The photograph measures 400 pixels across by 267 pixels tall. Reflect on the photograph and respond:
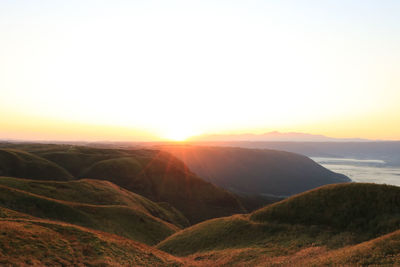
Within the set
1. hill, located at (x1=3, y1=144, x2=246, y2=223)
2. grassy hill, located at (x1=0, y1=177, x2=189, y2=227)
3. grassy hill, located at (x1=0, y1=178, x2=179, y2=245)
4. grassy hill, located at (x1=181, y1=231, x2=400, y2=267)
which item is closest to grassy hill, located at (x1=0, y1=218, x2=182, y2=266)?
grassy hill, located at (x1=181, y1=231, x2=400, y2=267)

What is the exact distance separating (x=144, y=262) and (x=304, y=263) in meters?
16.5

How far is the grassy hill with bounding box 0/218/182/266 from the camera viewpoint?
69.6ft

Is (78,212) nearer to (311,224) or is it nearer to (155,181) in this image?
(311,224)

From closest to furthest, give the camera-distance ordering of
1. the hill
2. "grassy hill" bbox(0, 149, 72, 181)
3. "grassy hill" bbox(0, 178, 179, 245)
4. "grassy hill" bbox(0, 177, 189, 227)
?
"grassy hill" bbox(0, 178, 179, 245), "grassy hill" bbox(0, 177, 189, 227), "grassy hill" bbox(0, 149, 72, 181), the hill

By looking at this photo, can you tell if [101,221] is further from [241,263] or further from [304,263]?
[304,263]

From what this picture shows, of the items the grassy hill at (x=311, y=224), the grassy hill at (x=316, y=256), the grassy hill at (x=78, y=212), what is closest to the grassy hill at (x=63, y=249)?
the grassy hill at (x=316, y=256)

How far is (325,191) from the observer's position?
42.9 m

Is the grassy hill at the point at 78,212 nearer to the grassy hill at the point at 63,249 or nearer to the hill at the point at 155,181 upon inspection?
the grassy hill at the point at 63,249

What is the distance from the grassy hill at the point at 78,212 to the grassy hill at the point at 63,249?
1804 cm

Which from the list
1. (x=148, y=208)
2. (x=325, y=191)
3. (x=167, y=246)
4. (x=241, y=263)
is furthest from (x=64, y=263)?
(x=148, y=208)

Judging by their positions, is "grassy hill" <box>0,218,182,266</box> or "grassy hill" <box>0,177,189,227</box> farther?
"grassy hill" <box>0,177,189,227</box>

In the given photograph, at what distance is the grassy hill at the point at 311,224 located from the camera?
32.9 meters

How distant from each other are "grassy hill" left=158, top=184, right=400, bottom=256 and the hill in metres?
79.0

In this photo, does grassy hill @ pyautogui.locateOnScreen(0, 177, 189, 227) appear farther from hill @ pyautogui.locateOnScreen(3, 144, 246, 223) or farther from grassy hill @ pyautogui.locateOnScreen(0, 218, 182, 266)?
grassy hill @ pyautogui.locateOnScreen(0, 218, 182, 266)
